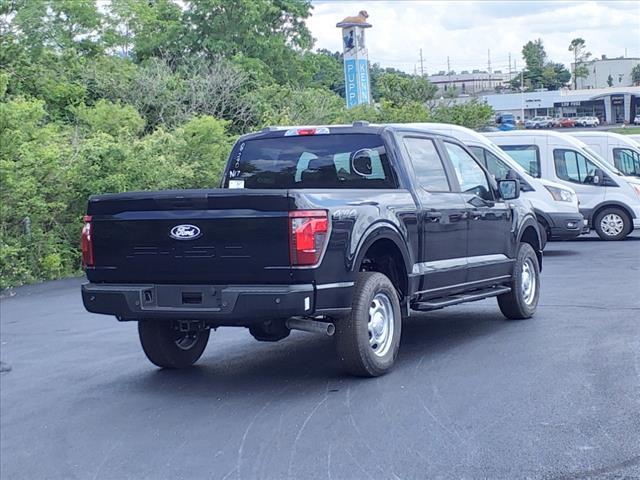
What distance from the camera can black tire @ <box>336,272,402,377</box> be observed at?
7371 mm

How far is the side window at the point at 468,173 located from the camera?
31.3 ft

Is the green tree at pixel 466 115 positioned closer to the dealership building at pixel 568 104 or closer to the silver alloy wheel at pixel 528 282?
the silver alloy wheel at pixel 528 282

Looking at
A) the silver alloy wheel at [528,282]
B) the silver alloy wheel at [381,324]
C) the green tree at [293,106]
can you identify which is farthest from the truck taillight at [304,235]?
the green tree at [293,106]

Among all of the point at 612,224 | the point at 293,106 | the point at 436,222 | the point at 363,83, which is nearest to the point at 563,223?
the point at 612,224

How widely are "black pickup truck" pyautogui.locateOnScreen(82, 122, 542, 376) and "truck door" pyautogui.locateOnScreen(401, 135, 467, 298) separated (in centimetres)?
2

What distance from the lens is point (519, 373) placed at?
768 centimetres

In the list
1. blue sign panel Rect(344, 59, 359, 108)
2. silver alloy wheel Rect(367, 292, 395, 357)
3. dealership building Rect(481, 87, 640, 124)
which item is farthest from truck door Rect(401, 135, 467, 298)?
dealership building Rect(481, 87, 640, 124)

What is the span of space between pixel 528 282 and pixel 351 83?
88.8 feet

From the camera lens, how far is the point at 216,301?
7.13 metres

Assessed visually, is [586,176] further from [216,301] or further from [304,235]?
[216,301]

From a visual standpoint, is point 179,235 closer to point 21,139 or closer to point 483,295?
point 483,295

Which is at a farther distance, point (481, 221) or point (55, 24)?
point (55, 24)

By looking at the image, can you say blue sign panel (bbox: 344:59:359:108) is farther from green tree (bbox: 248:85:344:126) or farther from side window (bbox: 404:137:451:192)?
side window (bbox: 404:137:451:192)

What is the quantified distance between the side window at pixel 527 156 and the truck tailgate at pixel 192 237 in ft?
46.4
